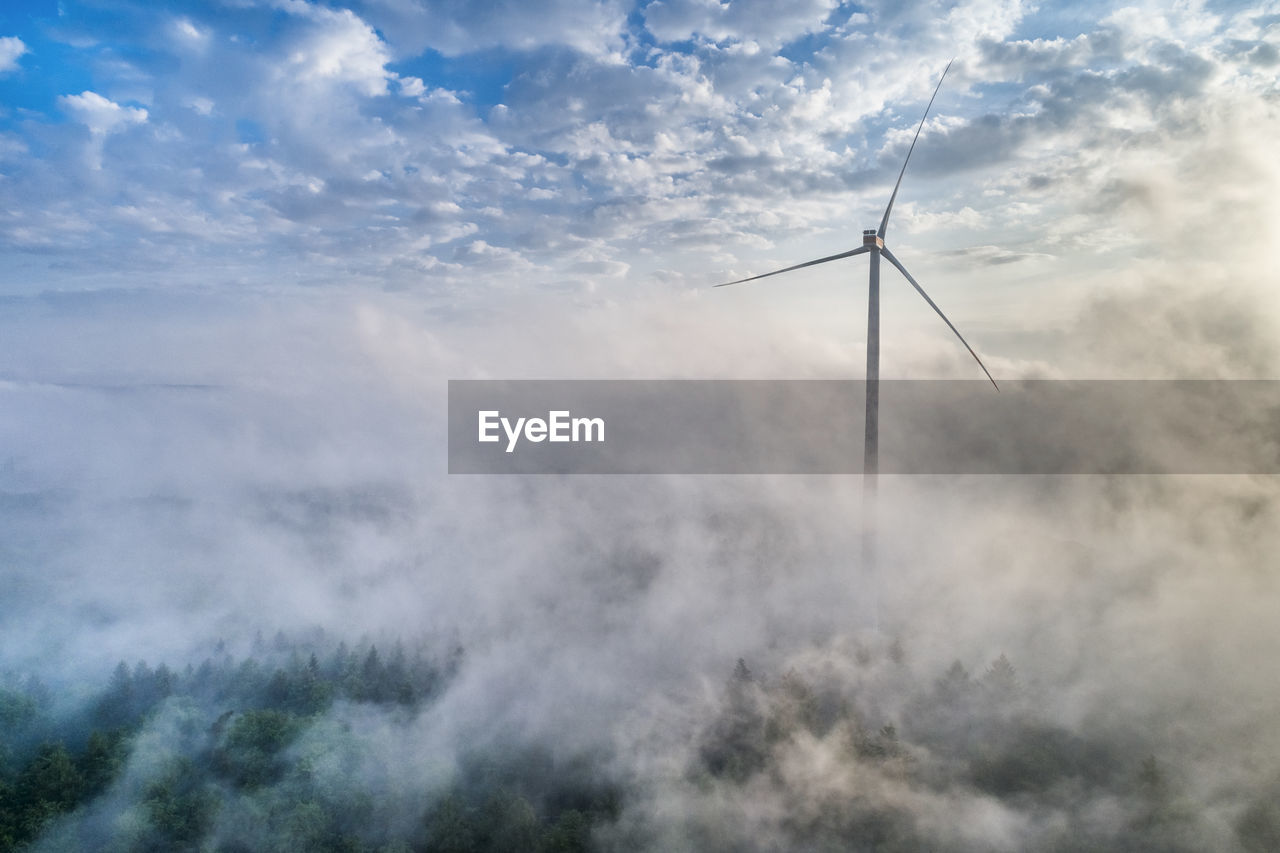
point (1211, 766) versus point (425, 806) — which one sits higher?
point (1211, 766)

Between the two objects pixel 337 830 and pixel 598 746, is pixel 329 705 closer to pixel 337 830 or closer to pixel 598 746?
pixel 337 830

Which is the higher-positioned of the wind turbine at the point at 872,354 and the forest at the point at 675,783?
the wind turbine at the point at 872,354

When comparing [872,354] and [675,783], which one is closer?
[872,354]

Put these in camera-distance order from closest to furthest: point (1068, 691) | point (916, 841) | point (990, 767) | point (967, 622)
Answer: point (916, 841) → point (990, 767) → point (1068, 691) → point (967, 622)

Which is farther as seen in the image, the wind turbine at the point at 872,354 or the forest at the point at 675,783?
the forest at the point at 675,783

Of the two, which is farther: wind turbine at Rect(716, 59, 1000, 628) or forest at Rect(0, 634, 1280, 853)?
forest at Rect(0, 634, 1280, 853)

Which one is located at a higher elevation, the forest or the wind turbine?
the wind turbine

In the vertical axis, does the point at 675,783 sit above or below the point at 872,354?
below

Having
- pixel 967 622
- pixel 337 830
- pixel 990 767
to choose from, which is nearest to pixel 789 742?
pixel 990 767
